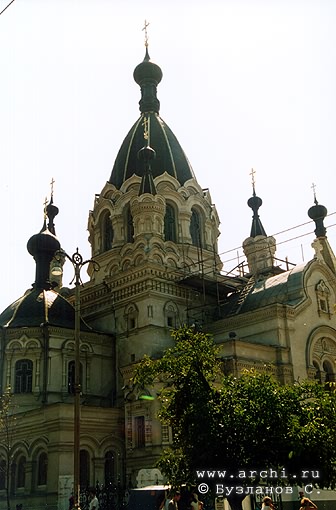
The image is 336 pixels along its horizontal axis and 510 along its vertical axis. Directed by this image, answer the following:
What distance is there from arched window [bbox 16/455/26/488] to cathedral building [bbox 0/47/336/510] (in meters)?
0.04

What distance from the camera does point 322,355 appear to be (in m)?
29.0

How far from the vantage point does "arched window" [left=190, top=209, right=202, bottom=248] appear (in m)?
35.1

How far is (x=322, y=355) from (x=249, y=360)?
16.7ft

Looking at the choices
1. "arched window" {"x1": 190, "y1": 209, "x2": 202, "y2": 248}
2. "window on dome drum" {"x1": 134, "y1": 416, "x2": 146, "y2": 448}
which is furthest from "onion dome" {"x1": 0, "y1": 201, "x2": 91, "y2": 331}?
"arched window" {"x1": 190, "y1": 209, "x2": 202, "y2": 248}

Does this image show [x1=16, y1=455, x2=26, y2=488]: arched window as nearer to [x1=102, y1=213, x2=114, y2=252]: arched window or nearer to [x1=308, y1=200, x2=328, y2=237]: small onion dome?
[x1=102, y1=213, x2=114, y2=252]: arched window

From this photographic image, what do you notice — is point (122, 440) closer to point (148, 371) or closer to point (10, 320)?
point (10, 320)

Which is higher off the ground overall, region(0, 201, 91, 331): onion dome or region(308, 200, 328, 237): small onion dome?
region(308, 200, 328, 237): small onion dome

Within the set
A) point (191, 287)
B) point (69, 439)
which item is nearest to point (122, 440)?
point (69, 439)

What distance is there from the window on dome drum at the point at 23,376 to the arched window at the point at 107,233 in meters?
9.42

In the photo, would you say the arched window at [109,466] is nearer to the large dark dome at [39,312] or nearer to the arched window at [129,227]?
the large dark dome at [39,312]

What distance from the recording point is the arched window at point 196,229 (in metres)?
35.1

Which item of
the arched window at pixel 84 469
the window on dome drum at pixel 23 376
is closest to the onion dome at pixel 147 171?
the window on dome drum at pixel 23 376

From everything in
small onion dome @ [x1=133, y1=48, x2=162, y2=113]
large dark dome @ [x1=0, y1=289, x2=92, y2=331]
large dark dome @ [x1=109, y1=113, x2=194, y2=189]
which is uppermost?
small onion dome @ [x1=133, y1=48, x2=162, y2=113]

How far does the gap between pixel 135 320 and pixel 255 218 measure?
1410 cm
